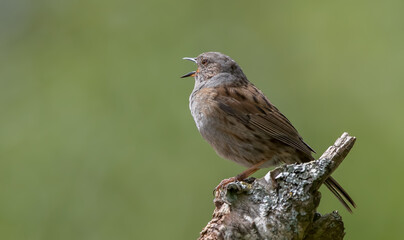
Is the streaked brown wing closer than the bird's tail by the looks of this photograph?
No

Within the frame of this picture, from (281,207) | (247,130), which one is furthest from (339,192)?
(281,207)

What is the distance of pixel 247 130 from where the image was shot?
6043 mm

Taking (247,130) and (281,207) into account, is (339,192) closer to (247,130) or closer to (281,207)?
(247,130)

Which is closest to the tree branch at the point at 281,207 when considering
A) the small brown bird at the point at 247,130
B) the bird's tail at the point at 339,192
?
the bird's tail at the point at 339,192

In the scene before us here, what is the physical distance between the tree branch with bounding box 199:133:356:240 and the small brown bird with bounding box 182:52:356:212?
5.26ft

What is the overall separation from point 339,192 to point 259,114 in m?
1.13

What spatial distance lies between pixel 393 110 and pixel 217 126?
1755 mm

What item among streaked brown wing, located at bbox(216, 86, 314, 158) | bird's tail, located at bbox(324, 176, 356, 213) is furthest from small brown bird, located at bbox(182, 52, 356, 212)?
bird's tail, located at bbox(324, 176, 356, 213)

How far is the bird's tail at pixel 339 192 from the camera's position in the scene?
5441 millimetres

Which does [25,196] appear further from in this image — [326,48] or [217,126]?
[326,48]

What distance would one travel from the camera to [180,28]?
23.8 ft

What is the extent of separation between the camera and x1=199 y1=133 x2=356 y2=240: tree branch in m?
3.93

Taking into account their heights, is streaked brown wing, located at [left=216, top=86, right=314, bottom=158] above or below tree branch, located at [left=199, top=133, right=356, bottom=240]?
above

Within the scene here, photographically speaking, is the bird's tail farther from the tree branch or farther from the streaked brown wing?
the tree branch
